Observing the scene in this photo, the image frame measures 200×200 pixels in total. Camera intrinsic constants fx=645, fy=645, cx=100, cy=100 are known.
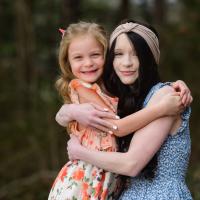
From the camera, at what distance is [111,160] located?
131 inches

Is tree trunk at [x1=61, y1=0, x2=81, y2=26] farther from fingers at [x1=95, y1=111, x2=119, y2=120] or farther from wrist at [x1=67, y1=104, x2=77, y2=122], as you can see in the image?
fingers at [x1=95, y1=111, x2=119, y2=120]

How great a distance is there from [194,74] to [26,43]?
11.2ft

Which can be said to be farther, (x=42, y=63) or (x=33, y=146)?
(x=42, y=63)

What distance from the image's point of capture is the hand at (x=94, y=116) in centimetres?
343

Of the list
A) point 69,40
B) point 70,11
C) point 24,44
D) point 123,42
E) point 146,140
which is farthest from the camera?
point 24,44

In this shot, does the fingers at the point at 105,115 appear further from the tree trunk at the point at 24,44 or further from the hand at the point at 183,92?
the tree trunk at the point at 24,44

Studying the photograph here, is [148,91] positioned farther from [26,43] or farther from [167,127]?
[26,43]

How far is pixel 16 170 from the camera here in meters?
9.64

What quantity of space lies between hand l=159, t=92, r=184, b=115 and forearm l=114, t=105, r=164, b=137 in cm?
3

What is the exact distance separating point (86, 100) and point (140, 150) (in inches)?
19.4

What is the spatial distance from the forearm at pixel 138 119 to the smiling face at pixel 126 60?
0.20 meters

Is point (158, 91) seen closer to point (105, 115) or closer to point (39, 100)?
point (105, 115)

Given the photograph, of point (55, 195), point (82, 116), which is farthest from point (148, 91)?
point (55, 195)

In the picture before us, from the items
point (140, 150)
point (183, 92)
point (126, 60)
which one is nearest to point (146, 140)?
point (140, 150)
